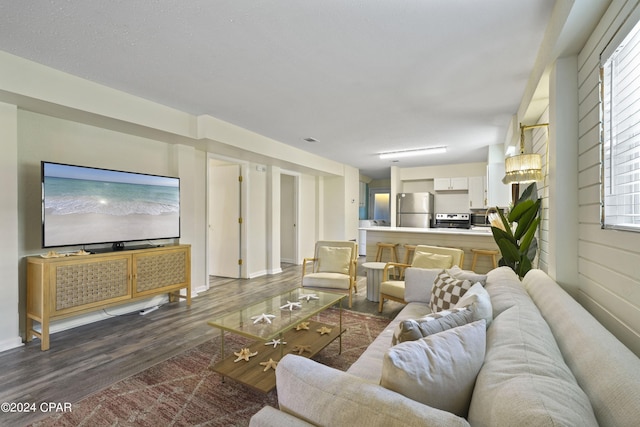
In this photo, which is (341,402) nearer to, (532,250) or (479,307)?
(479,307)

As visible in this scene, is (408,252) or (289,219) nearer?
(408,252)

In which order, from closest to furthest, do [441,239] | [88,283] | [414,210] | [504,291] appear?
[504,291]
[88,283]
[441,239]
[414,210]

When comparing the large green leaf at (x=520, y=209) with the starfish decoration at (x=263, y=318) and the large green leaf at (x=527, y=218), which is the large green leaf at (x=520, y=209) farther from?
the starfish decoration at (x=263, y=318)

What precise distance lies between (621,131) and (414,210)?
20.0 feet

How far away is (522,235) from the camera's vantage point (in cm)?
271

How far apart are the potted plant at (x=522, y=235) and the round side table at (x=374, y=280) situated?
153 centimetres

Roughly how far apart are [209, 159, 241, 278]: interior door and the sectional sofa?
15.4ft

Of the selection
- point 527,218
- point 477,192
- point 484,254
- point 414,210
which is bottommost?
point 484,254

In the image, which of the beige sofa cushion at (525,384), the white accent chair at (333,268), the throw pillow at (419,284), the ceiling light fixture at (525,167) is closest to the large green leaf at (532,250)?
the ceiling light fixture at (525,167)

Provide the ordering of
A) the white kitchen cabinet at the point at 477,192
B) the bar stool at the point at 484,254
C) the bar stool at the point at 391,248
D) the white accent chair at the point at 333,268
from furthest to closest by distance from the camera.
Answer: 1. the white kitchen cabinet at the point at 477,192
2. the bar stool at the point at 391,248
3. the bar stool at the point at 484,254
4. the white accent chair at the point at 333,268

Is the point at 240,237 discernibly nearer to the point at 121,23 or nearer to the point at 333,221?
the point at 333,221

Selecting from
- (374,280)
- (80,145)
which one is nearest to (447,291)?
(374,280)

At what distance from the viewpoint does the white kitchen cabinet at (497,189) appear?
4898 millimetres

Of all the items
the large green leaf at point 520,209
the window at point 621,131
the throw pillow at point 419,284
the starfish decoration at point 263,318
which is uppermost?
the window at point 621,131
